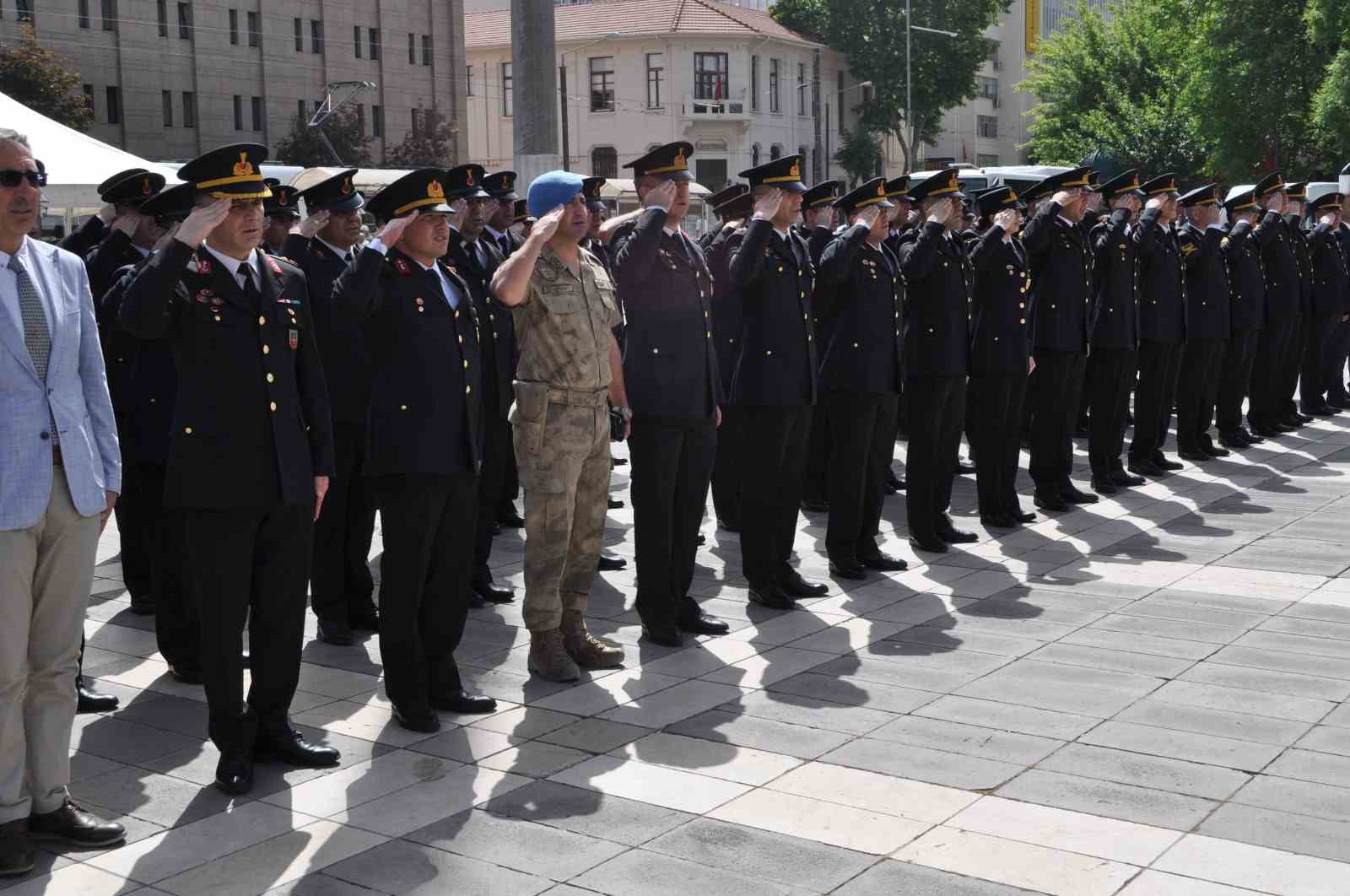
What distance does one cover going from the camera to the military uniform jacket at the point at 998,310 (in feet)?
32.1

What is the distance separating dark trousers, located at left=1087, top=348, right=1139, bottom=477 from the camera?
11.4m

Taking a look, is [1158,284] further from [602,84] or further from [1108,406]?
[602,84]

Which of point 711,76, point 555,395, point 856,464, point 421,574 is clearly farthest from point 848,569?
point 711,76

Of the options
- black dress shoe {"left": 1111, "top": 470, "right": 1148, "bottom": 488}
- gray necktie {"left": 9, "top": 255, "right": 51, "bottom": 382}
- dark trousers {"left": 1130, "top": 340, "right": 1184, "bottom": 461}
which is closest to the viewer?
gray necktie {"left": 9, "top": 255, "right": 51, "bottom": 382}

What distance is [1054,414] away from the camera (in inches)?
418

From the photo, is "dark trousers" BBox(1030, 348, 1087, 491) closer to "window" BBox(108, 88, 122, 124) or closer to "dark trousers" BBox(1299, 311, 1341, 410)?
"dark trousers" BBox(1299, 311, 1341, 410)

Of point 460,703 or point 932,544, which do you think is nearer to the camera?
point 460,703

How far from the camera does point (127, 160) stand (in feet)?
47.6

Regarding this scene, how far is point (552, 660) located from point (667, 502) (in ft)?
3.16

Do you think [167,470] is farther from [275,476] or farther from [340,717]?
[340,717]

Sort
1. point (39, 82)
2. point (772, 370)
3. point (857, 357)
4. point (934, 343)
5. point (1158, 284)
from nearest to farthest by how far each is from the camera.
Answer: point (772, 370) → point (857, 357) → point (934, 343) → point (1158, 284) → point (39, 82)

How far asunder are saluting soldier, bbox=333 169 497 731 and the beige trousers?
1.27 m

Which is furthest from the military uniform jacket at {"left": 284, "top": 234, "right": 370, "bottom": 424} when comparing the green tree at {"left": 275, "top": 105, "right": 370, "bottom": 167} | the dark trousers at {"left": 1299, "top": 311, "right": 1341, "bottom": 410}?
the green tree at {"left": 275, "top": 105, "right": 370, "bottom": 167}

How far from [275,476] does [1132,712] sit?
337 cm
